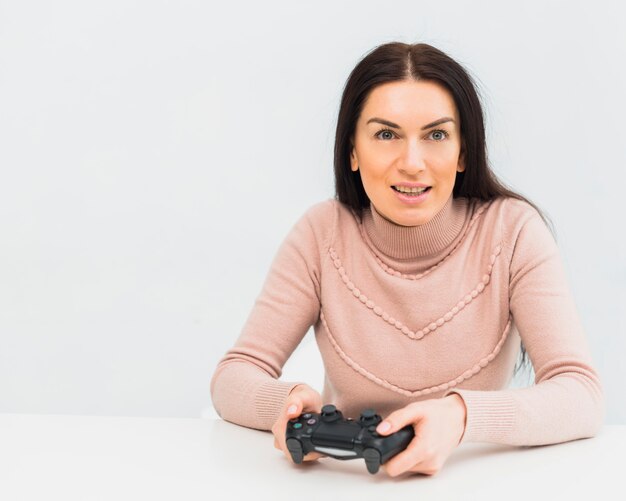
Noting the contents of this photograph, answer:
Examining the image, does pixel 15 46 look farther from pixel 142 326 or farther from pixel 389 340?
pixel 389 340

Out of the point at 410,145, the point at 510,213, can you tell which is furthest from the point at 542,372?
the point at 410,145

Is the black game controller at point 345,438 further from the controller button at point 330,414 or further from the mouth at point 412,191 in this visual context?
the mouth at point 412,191

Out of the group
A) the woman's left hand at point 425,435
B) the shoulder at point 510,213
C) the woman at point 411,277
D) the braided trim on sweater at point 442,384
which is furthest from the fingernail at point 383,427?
the shoulder at point 510,213

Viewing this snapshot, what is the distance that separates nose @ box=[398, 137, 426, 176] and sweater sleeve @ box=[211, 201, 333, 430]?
0.24m

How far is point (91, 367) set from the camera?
290cm

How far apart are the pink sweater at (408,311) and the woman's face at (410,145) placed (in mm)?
62

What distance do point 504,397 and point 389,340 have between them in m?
0.29

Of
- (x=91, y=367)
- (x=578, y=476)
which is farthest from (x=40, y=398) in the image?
(x=578, y=476)

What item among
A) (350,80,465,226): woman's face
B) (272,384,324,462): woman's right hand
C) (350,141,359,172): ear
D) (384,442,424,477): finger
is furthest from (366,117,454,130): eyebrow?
(384,442,424,477): finger

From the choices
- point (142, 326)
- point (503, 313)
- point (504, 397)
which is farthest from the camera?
point (142, 326)

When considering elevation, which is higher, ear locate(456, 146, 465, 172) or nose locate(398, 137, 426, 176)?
ear locate(456, 146, 465, 172)

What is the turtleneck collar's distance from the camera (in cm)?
154

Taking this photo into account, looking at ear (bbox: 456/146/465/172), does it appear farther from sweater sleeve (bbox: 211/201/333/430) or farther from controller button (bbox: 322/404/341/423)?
controller button (bbox: 322/404/341/423)

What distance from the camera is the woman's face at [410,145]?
146cm
